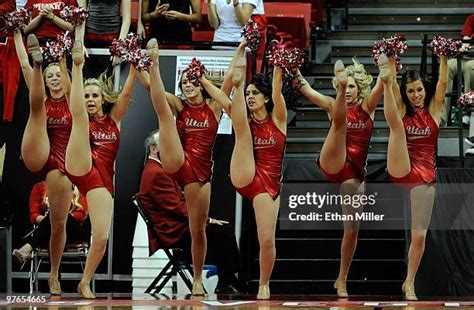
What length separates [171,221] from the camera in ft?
42.3

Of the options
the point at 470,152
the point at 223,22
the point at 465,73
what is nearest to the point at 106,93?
the point at 223,22

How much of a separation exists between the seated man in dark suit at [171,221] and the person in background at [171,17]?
119 centimetres

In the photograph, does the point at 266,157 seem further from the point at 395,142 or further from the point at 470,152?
the point at 470,152

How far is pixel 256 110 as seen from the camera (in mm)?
12492

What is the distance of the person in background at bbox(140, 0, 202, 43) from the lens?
13734mm

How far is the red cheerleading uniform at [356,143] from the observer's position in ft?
41.3

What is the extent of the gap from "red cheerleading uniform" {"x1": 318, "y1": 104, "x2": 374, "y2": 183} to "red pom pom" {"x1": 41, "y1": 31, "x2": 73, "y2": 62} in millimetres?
2495

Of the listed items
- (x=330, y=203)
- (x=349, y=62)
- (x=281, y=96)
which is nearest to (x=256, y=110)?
(x=281, y=96)

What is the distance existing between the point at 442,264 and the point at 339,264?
3.42ft

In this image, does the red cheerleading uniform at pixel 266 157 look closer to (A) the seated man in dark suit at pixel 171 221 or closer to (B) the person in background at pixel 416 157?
(A) the seated man in dark suit at pixel 171 221

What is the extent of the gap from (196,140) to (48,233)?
5.34 ft

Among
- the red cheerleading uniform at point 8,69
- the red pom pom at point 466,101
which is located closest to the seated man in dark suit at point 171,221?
the red cheerleading uniform at point 8,69

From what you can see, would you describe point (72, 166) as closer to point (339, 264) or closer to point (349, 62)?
point (339, 264)

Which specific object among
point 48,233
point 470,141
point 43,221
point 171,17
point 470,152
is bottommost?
point 48,233
